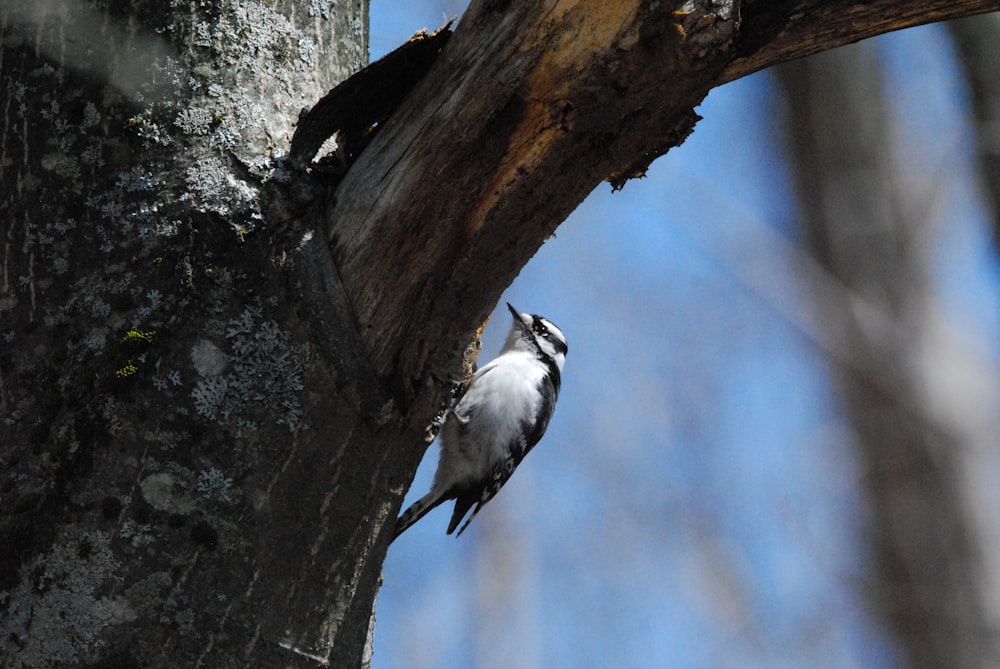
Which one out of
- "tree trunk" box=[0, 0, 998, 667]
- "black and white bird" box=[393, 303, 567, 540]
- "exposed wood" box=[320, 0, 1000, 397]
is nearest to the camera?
"tree trunk" box=[0, 0, 998, 667]

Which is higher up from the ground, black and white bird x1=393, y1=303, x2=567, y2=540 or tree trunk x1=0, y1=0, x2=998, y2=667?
black and white bird x1=393, y1=303, x2=567, y2=540

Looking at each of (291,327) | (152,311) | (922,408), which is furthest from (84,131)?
(922,408)

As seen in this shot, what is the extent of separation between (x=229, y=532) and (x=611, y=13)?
128 centimetres

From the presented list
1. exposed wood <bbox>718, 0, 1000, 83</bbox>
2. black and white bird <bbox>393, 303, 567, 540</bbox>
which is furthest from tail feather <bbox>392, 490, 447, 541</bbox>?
exposed wood <bbox>718, 0, 1000, 83</bbox>

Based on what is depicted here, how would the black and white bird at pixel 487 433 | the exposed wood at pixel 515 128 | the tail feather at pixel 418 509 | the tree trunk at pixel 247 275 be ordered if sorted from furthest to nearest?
the black and white bird at pixel 487 433
the tail feather at pixel 418 509
the exposed wood at pixel 515 128
the tree trunk at pixel 247 275

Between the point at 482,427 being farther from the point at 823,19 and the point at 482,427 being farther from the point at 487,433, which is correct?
the point at 823,19

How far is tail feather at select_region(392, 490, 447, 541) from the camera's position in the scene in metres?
4.40

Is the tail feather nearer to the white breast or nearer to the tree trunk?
the white breast

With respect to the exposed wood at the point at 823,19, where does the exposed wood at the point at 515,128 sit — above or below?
below

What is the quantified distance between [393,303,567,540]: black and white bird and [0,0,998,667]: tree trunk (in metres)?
2.78

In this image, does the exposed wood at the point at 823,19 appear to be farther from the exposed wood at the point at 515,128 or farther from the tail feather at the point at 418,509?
the tail feather at the point at 418,509

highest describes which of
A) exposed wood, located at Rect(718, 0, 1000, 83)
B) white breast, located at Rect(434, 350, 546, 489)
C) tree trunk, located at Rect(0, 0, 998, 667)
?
white breast, located at Rect(434, 350, 546, 489)

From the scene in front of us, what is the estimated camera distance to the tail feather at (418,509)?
4.40 m

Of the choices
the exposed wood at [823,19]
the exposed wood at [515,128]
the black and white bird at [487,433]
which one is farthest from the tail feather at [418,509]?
the exposed wood at [823,19]
